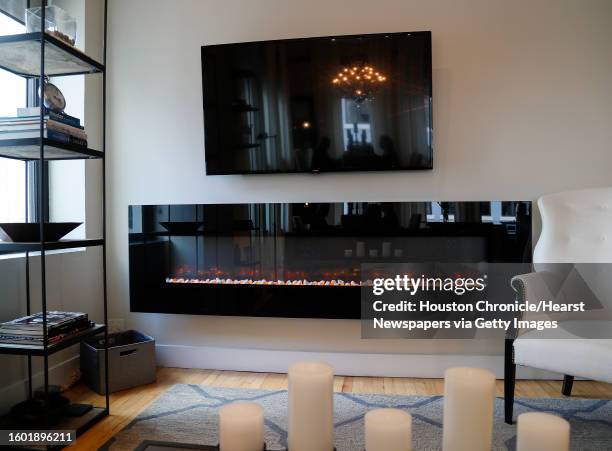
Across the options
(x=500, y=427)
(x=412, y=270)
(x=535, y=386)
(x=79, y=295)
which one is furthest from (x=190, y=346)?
(x=535, y=386)

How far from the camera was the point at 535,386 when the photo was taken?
2.27 metres

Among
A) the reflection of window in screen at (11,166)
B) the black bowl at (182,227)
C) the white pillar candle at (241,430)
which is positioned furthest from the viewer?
the black bowl at (182,227)

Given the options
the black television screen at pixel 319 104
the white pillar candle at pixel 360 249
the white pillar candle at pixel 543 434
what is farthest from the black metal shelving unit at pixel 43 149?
the white pillar candle at pixel 543 434

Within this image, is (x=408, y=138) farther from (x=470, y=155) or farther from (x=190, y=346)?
(x=190, y=346)

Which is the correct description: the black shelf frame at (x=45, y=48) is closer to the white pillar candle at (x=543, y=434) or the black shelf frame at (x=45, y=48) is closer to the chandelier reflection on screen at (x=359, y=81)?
the chandelier reflection on screen at (x=359, y=81)

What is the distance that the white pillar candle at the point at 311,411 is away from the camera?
0.73 m

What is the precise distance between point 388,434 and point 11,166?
2381 millimetres

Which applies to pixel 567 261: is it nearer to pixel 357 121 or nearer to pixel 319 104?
pixel 357 121

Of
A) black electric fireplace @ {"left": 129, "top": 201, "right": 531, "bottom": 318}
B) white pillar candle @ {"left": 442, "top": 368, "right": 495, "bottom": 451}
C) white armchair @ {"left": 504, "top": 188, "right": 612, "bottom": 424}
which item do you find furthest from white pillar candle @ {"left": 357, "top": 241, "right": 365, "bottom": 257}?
white pillar candle @ {"left": 442, "top": 368, "right": 495, "bottom": 451}

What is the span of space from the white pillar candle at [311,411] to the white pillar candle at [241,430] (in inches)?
2.4

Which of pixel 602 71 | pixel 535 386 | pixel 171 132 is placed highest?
pixel 602 71

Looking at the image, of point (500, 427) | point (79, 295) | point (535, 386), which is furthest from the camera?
point (79, 295)

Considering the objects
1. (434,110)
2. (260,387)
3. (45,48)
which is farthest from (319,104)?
(260,387)

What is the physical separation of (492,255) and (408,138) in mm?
756
